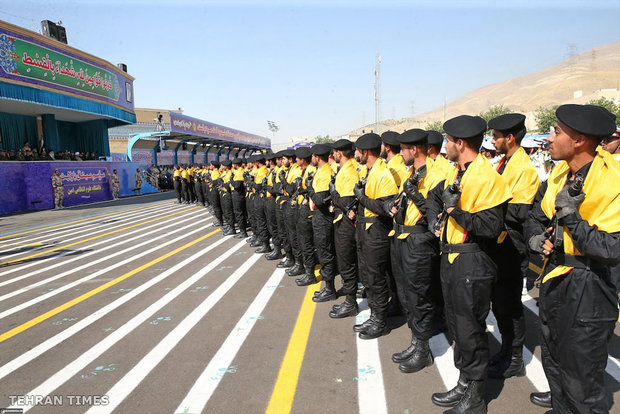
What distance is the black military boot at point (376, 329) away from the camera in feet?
13.2

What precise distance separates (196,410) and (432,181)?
9.04ft

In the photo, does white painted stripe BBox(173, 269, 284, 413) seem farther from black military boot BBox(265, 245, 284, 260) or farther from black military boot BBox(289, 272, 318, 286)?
black military boot BBox(265, 245, 284, 260)

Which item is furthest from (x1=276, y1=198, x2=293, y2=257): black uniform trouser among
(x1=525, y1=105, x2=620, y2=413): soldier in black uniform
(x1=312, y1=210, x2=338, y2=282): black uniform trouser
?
(x1=525, y1=105, x2=620, y2=413): soldier in black uniform

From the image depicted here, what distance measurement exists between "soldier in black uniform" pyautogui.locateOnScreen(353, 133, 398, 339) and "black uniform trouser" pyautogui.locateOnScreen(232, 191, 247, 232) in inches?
239

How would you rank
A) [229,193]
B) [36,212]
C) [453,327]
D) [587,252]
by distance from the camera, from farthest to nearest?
[36,212], [229,193], [453,327], [587,252]

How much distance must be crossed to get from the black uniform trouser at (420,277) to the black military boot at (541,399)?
892 millimetres

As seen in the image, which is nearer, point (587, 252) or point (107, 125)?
point (587, 252)

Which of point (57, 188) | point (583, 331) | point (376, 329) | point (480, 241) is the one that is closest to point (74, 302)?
point (376, 329)

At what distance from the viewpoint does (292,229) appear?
6539 mm

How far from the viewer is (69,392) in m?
3.23

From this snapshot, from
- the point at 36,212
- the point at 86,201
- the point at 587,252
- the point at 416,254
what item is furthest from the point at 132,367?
the point at 86,201

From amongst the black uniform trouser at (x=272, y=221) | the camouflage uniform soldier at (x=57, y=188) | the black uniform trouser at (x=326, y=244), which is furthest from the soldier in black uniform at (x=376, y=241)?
the camouflage uniform soldier at (x=57, y=188)

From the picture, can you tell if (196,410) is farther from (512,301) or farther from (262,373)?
(512,301)

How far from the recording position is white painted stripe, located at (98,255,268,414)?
313 cm
